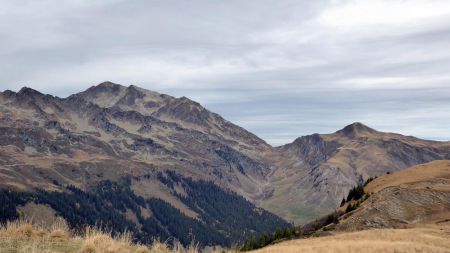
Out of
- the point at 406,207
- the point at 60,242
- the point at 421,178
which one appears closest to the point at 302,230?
the point at 406,207

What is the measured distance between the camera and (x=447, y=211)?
3196 inches

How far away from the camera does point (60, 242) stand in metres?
16.5

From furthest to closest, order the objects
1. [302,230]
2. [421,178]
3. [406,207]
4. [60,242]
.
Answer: [421,178] < [302,230] < [406,207] < [60,242]

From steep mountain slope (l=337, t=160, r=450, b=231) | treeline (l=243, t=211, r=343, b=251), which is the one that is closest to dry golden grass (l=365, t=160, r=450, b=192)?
steep mountain slope (l=337, t=160, r=450, b=231)

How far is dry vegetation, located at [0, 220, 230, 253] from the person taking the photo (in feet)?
48.2

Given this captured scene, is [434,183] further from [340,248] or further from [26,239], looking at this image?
[26,239]

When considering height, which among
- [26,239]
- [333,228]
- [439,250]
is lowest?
[333,228]

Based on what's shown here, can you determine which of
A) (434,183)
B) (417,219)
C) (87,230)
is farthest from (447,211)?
(87,230)

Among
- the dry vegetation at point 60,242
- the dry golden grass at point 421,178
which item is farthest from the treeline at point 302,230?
the dry vegetation at point 60,242

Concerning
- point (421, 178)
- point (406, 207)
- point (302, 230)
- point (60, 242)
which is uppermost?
point (60, 242)

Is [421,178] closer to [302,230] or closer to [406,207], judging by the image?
[406,207]

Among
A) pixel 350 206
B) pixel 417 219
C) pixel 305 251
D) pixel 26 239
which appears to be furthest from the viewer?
pixel 350 206

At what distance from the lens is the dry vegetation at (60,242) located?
48.2ft

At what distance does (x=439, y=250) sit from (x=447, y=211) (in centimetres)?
6064
